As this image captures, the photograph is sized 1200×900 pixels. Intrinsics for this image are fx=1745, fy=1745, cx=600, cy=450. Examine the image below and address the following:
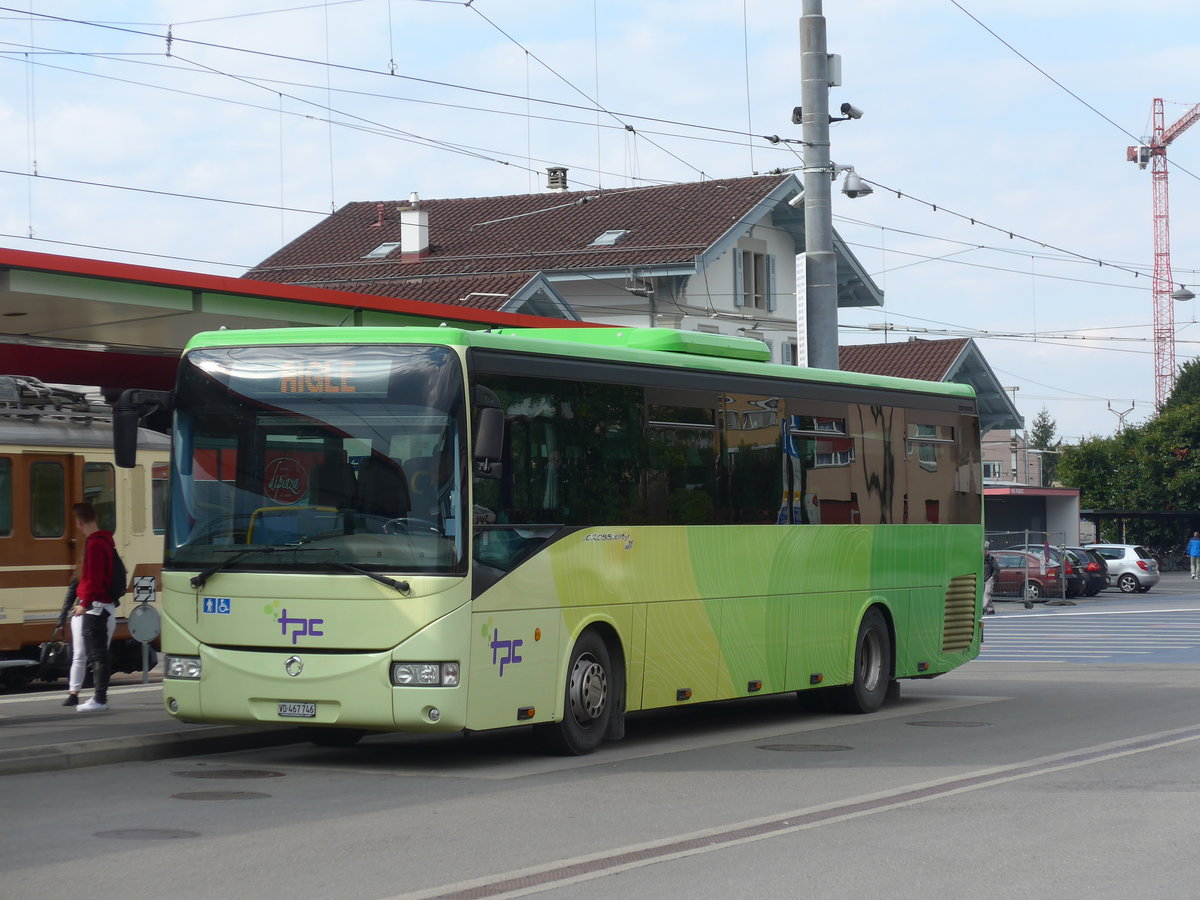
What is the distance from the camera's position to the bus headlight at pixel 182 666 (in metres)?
12.5

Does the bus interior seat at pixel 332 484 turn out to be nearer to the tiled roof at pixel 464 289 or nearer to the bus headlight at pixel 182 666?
the bus headlight at pixel 182 666

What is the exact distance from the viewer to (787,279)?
52.5 metres

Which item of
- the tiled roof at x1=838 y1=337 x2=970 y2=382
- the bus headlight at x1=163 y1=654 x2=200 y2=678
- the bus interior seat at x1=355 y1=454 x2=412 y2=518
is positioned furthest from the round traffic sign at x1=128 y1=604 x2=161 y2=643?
the tiled roof at x1=838 y1=337 x2=970 y2=382

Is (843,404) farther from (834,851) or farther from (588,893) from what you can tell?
(588,893)

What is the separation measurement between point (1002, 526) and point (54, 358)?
51.8 meters

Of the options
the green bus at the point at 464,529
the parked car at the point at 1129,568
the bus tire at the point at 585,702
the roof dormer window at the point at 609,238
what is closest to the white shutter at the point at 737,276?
the roof dormer window at the point at 609,238

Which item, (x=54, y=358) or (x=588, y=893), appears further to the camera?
(x=54, y=358)

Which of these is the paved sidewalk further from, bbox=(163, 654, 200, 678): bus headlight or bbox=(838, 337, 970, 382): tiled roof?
bbox=(838, 337, 970, 382): tiled roof

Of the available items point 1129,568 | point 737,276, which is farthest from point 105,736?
point 1129,568

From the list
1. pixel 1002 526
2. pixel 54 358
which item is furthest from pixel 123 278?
pixel 1002 526

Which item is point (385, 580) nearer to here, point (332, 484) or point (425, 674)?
point (425, 674)

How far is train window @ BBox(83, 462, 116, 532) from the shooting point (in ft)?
66.7

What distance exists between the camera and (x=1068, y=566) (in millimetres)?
49344

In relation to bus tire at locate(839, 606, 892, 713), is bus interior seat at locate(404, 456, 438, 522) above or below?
above
